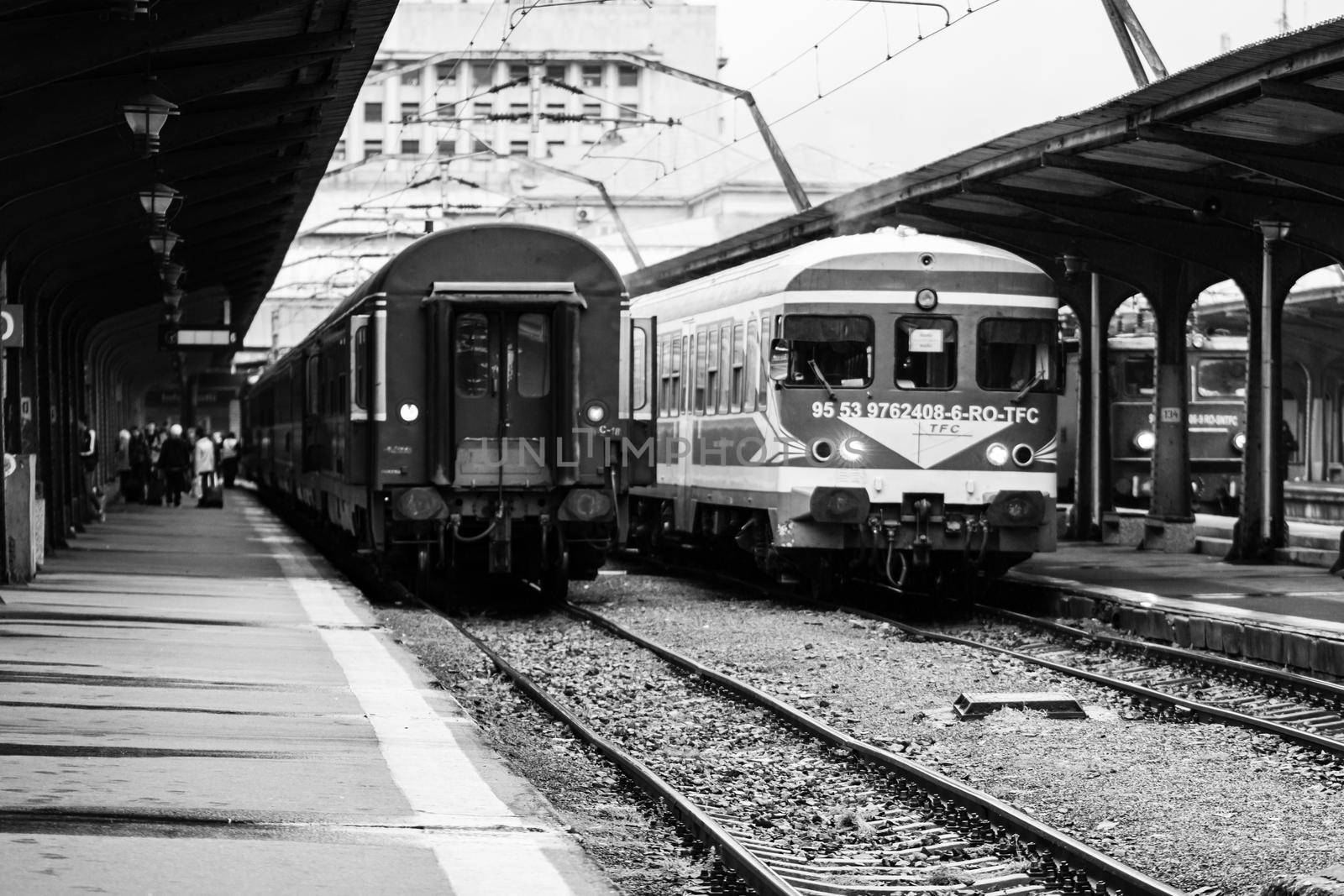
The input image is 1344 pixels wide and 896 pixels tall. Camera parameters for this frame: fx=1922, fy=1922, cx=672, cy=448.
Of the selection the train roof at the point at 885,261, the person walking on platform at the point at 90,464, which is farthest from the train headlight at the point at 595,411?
the person walking on platform at the point at 90,464

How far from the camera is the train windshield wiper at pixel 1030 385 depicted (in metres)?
17.3

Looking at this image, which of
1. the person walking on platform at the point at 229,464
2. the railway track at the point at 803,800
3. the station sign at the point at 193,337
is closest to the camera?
the railway track at the point at 803,800

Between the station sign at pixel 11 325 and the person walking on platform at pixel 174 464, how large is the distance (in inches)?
911

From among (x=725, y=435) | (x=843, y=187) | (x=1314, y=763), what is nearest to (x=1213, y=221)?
(x=725, y=435)

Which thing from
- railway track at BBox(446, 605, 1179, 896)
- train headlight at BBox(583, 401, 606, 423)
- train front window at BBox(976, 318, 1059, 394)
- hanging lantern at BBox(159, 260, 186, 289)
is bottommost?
railway track at BBox(446, 605, 1179, 896)

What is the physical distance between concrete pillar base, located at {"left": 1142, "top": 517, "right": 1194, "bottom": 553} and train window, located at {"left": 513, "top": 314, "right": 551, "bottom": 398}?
962 cm

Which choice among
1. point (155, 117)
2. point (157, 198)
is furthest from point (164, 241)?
point (155, 117)

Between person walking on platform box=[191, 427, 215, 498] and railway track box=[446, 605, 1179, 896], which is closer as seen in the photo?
railway track box=[446, 605, 1179, 896]

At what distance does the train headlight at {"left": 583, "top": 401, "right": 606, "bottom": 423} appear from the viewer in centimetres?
1730

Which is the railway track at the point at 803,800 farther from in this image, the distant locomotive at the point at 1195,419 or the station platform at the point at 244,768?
the distant locomotive at the point at 1195,419

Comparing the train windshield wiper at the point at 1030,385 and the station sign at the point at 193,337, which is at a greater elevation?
the station sign at the point at 193,337

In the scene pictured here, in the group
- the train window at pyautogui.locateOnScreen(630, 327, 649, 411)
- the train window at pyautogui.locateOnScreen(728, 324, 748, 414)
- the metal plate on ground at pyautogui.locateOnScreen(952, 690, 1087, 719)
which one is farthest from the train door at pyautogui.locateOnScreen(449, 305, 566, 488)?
the metal plate on ground at pyautogui.locateOnScreen(952, 690, 1087, 719)

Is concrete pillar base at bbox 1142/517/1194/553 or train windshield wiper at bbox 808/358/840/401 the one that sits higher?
train windshield wiper at bbox 808/358/840/401

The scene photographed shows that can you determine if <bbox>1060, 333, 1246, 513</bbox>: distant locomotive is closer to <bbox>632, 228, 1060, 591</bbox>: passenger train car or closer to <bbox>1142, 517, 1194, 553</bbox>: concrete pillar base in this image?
<bbox>1142, 517, 1194, 553</bbox>: concrete pillar base
